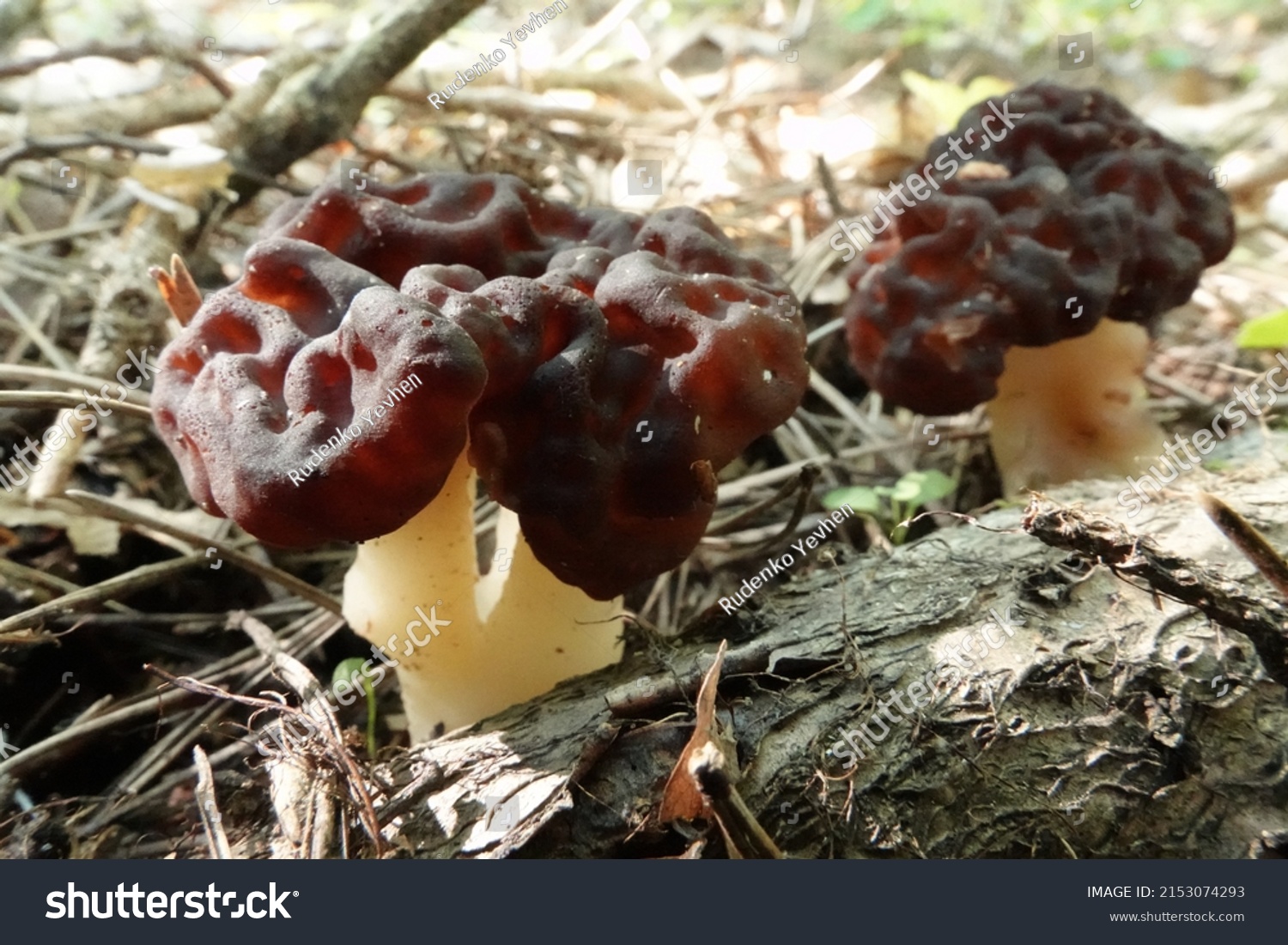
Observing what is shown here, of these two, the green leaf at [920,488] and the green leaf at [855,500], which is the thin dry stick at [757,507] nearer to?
the green leaf at [855,500]

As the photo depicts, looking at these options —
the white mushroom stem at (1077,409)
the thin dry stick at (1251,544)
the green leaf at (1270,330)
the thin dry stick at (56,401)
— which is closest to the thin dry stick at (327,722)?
the thin dry stick at (56,401)

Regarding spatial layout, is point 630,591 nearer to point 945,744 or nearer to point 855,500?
point 855,500

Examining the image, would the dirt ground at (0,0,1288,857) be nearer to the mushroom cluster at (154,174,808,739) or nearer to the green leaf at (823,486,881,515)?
the green leaf at (823,486,881,515)

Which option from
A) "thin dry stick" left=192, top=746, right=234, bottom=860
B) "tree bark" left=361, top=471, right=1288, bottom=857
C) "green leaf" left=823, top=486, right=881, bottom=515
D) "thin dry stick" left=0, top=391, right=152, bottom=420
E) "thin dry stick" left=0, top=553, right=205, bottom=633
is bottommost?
"green leaf" left=823, top=486, right=881, bottom=515

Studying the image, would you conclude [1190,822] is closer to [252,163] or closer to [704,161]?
[252,163]

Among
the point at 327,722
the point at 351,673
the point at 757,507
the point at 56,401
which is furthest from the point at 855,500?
the point at 56,401

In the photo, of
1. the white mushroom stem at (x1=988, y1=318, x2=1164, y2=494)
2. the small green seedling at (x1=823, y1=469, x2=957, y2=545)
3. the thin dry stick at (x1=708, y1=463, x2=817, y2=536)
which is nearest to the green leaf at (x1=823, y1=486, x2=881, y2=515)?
the small green seedling at (x1=823, y1=469, x2=957, y2=545)
